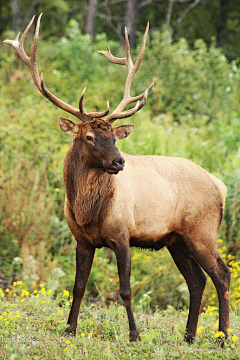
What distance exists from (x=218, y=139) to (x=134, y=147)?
2.98 metres

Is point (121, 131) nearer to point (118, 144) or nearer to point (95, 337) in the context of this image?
A: point (95, 337)

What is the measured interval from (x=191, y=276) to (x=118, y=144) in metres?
3.38

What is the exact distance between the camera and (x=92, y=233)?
3.96 m

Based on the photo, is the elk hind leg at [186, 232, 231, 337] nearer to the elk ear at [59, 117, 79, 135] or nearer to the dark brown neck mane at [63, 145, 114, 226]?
the dark brown neck mane at [63, 145, 114, 226]

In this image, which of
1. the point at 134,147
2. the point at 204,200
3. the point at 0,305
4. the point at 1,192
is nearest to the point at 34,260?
the point at 1,192

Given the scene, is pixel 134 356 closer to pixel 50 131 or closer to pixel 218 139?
pixel 50 131

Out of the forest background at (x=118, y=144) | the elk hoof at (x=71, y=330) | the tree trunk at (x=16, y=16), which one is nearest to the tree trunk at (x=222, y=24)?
the forest background at (x=118, y=144)

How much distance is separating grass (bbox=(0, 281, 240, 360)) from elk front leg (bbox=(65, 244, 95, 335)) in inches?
3.6

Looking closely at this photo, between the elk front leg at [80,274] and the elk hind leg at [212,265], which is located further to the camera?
the elk hind leg at [212,265]

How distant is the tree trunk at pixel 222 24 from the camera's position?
21.8 m

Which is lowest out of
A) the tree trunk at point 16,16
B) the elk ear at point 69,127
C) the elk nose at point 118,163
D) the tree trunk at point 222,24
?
the elk nose at point 118,163

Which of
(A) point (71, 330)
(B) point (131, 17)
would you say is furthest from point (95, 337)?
(B) point (131, 17)

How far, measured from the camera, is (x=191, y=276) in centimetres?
463

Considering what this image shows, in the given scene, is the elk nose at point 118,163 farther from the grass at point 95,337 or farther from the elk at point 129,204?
the grass at point 95,337
